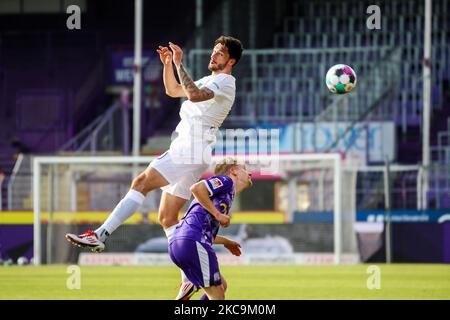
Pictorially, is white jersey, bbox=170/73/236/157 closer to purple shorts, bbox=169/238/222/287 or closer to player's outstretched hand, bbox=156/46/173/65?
player's outstretched hand, bbox=156/46/173/65

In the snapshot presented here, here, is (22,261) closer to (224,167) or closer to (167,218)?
(167,218)

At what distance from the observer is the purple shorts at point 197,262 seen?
351 inches

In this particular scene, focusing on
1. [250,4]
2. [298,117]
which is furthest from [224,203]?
[250,4]

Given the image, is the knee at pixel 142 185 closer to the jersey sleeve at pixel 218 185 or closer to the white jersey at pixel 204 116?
the white jersey at pixel 204 116

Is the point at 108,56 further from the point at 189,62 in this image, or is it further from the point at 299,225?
the point at 299,225

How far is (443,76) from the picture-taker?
2828 cm

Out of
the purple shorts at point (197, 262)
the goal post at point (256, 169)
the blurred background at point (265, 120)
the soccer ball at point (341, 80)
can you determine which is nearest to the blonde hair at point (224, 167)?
the purple shorts at point (197, 262)

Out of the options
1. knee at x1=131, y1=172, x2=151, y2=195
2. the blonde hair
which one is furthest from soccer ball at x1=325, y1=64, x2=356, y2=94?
the blonde hair

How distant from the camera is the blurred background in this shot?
2116 cm

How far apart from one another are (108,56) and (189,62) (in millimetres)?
6475

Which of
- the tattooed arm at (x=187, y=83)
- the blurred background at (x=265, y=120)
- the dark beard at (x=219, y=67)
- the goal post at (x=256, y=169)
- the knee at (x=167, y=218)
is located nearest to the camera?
the tattooed arm at (x=187, y=83)

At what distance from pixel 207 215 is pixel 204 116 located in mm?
1873

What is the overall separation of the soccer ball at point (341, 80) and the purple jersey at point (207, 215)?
3176mm

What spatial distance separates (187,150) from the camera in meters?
10.5
